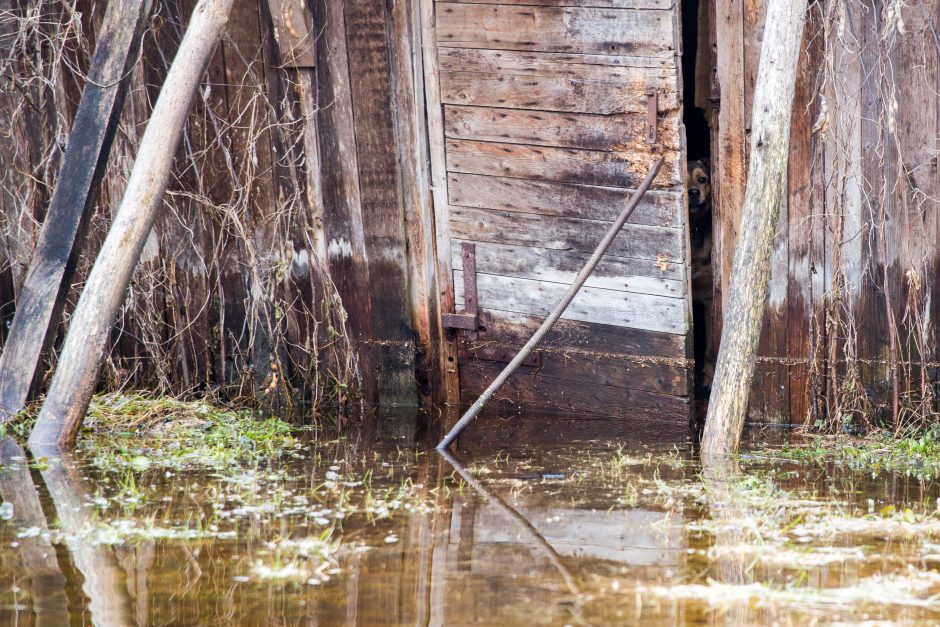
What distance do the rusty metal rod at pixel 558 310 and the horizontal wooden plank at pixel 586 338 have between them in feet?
2.06

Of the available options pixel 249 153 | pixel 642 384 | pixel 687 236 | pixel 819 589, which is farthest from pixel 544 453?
pixel 249 153

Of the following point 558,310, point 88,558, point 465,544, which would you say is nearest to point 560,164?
point 558,310

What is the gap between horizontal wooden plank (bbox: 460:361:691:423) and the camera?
5.54 meters

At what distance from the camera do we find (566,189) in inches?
219

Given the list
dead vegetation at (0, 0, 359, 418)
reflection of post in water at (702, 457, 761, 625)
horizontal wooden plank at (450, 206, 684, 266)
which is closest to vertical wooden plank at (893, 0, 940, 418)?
horizontal wooden plank at (450, 206, 684, 266)

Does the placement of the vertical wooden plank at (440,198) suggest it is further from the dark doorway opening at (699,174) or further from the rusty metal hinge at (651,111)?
the dark doorway opening at (699,174)

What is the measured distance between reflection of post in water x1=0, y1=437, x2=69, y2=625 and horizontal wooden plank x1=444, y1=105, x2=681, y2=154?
296 cm

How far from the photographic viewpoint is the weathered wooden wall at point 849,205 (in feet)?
15.8

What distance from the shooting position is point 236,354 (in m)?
6.16

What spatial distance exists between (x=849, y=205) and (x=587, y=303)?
1.52 m

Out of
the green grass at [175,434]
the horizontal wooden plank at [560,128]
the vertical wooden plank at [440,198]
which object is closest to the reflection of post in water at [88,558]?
the green grass at [175,434]

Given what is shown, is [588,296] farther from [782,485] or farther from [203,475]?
[203,475]

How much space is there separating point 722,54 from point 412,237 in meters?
2.10

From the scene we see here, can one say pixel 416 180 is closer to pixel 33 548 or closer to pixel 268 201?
pixel 268 201
